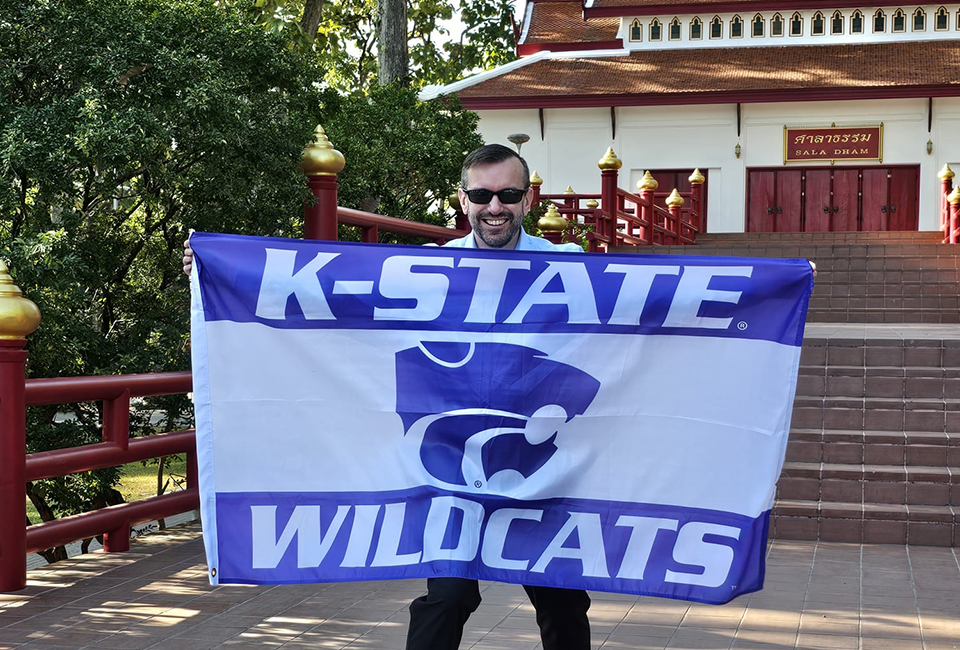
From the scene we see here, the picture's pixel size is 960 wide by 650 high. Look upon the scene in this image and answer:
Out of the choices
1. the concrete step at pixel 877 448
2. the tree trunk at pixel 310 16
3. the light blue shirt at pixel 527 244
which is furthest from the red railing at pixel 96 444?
the tree trunk at pixel 310 16

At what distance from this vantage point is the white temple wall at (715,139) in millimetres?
26422

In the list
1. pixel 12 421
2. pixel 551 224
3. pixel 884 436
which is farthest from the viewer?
pixel 551 224

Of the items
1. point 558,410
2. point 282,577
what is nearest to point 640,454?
point 558,410

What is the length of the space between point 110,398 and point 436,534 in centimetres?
311

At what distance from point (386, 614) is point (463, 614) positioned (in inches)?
76.2

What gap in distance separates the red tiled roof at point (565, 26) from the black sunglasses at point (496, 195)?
2613 centimetres

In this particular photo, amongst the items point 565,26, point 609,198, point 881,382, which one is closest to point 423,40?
point 565,26

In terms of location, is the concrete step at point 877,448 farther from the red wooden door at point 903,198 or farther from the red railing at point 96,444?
the red wooden door at point 903,198

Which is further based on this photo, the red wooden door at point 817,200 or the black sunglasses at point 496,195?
the red wooden door at point 817,200

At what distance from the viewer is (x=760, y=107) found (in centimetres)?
2705

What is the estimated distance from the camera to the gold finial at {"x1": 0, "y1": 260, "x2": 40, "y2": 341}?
215 inches

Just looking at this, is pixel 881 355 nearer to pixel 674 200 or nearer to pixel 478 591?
pixel 478 591

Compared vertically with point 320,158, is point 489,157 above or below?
below

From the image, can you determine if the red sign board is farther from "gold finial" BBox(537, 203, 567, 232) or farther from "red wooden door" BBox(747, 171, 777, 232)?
"gold finial" BBox(537, 203, 567, 232)
